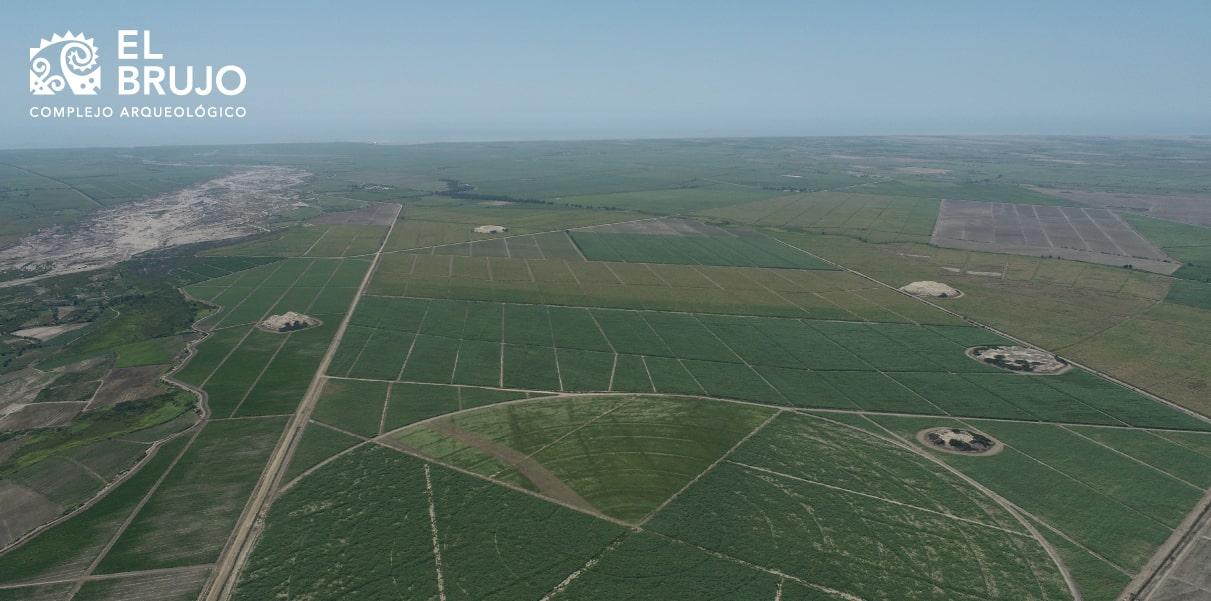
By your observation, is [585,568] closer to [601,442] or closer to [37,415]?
[601,442]

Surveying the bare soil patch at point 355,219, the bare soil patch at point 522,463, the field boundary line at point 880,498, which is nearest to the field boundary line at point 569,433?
the bare soil patch at point 522,463

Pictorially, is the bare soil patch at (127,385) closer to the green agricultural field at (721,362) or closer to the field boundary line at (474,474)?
the green agricultural field at (721,362)

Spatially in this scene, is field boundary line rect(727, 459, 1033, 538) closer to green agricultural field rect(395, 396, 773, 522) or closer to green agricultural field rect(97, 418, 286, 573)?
green agricultural field rect(395, 396, 773, 522)

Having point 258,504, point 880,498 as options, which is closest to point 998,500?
point 880,498

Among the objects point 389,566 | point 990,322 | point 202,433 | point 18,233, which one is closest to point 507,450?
point 389,566

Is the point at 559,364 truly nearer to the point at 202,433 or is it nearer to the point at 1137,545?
the point at 202,433

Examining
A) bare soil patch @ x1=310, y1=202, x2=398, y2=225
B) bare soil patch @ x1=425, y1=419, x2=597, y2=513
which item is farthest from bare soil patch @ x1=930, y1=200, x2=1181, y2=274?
bare soil patch @ x1=310, y1=202, x2=398, y2=225

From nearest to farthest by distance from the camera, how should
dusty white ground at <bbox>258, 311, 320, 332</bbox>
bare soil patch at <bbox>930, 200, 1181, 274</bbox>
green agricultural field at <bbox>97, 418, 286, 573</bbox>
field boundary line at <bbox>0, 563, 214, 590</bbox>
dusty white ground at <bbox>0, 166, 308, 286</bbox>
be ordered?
field boundary line at <bbox>0, 563, 214, 590</bbox>, green agricultural field at <bbox>97, 418, 286, 573</bbox>, dusty white ground at <bbox>258, 311, 320, 332</bbox>, dusty white ground at <bbox>0, 166, 308, 286</bbox>, bare soil patch at <bbox>930, 200, 1181, 274</bbox>
